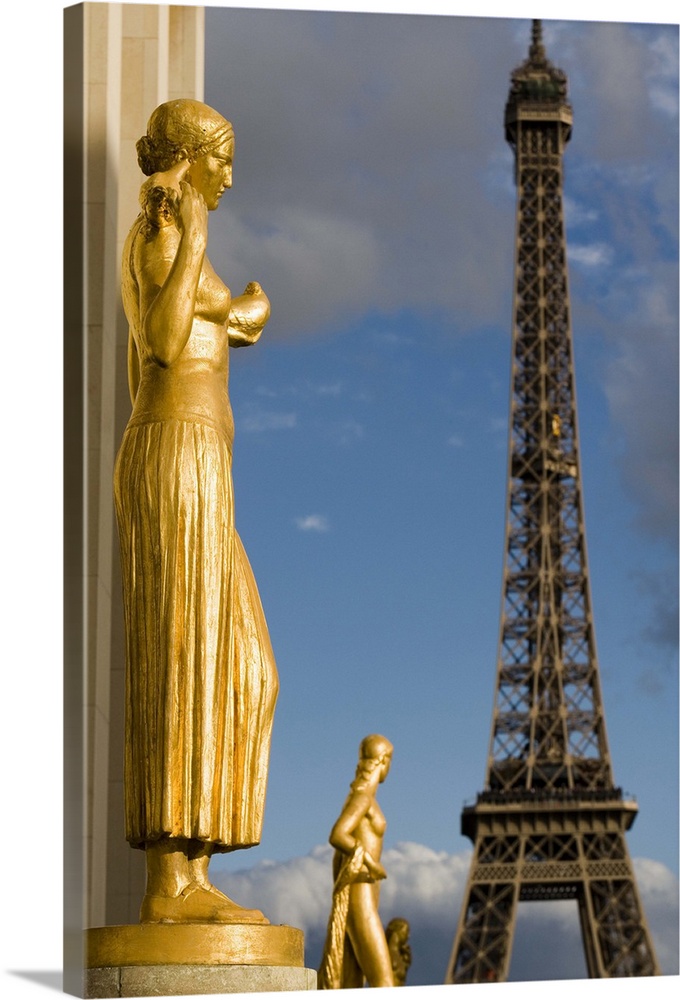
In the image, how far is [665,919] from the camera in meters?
34.2

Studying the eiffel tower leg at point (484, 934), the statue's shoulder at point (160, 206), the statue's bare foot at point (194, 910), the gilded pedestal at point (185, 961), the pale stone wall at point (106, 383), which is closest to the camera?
the gilded pedestal at point (185, 961)

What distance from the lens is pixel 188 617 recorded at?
655 cm

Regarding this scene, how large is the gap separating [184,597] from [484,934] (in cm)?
2683


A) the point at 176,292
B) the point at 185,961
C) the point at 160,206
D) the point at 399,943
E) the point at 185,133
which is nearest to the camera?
A: the point at 185,961

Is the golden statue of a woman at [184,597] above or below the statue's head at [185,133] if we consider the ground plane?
below

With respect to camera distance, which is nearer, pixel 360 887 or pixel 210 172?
pixel 210 172

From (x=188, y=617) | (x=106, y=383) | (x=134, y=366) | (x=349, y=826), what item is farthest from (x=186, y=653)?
(x=106, y=383)

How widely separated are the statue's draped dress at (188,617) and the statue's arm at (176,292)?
0.27ft

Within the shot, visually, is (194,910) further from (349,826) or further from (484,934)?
(484,934)

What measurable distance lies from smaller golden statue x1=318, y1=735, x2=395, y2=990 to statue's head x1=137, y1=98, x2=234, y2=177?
11.6ft

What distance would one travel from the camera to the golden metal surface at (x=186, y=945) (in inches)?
242

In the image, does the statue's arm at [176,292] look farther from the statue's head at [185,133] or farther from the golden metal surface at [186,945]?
the golden metal surface at [186,945]

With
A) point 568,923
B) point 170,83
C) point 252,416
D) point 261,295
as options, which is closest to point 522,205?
point 252,416

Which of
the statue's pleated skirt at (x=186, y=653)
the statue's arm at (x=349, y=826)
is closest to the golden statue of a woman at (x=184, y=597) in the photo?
the statue's pleated skirt at (x=186, y=653)
